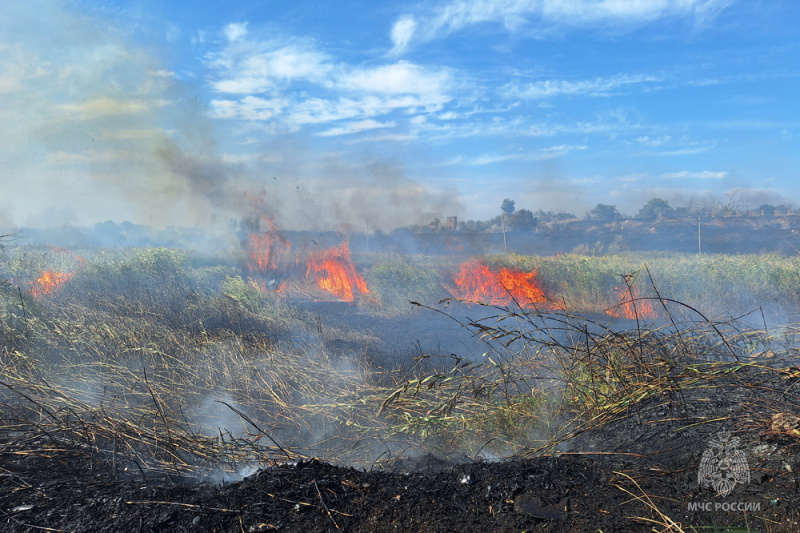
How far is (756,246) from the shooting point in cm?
3231

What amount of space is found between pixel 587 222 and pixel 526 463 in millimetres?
43204

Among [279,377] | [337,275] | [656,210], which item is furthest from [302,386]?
[656,210]

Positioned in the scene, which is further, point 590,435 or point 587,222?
point 587,222

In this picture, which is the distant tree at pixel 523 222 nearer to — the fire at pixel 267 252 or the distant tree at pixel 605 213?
the distant tree at pixel 605 213

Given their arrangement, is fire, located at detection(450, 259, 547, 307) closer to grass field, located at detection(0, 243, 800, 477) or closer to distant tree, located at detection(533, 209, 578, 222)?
grass field, located at detection(0, 243, 800, 477)

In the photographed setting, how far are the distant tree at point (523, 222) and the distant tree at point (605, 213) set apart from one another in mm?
7077

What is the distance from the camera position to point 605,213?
43.8 metres

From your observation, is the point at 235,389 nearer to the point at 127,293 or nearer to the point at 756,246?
the point at 127,293

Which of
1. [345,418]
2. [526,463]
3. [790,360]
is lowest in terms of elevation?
[345,418]

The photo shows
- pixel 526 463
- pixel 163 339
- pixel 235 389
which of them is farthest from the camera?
pixel 163 339

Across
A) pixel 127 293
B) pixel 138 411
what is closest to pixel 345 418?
pixel 138 411

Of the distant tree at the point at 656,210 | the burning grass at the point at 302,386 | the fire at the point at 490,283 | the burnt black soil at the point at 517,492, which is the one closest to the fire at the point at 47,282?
the burning grass at the point at 302,386

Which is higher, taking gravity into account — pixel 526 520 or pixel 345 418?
pixel 526 520

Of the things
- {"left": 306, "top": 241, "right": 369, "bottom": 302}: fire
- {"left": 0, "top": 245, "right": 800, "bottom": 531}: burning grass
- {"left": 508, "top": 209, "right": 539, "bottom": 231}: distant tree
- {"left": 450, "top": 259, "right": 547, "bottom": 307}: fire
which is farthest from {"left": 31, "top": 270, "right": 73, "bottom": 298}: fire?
{"left": 508, "top": 209, "right": 539, "bottom": 231}: distant tree
